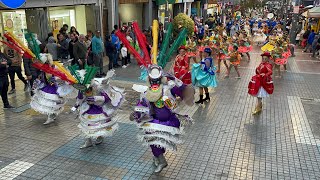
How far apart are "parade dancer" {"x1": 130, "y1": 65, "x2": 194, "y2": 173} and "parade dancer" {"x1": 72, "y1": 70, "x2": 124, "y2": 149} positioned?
2.82ft

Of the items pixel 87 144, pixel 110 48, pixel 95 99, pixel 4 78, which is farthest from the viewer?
pixel 110 48

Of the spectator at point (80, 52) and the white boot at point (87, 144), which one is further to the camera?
the spectator at point (80, 52)

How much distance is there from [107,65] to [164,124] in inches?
398

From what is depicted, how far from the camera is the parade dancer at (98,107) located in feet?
20.3

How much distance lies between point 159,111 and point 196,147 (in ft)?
5.70

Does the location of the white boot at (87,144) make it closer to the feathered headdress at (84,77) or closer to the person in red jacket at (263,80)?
the feathered headdress at (84,77)

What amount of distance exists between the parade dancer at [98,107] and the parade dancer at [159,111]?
86 cm

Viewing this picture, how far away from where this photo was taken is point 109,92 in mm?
6309

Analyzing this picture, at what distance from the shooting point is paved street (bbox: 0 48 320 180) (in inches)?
229

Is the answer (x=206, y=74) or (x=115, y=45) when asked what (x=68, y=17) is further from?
(x=206, y=74)

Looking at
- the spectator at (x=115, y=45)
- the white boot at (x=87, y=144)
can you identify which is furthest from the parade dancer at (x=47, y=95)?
the spectator at (x=115, y=45)

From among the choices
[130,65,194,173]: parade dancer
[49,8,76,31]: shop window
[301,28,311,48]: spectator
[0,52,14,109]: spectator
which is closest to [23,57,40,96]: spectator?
[0,52,14,109]: spectator

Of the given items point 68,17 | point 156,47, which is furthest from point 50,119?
point 68,17

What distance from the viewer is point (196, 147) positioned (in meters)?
6.79
